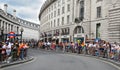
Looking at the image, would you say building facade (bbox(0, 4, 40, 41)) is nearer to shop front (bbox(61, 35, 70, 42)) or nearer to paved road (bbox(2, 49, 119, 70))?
shop front (bbox(61, 35, 70, 42))

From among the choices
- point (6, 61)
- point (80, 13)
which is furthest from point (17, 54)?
point (80, 13)

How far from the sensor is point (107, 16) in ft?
145

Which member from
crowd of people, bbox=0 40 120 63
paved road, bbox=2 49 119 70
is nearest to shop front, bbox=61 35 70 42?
crowd of people, bbox=0 40 120 63

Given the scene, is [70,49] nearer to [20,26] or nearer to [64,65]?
[64,65]

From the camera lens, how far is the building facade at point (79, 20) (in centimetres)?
4561

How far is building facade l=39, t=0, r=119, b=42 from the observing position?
45.6 meters

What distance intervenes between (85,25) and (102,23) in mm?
7137

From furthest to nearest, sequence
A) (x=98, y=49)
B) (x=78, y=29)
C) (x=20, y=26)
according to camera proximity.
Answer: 1. (x=20, y=26)
2. (x=78, y=29)
3. (x=98, y=49)

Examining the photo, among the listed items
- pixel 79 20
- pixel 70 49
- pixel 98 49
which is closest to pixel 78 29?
pixel 79 20

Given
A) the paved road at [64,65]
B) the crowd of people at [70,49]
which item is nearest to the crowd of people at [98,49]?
the crowd of people at [70,49]

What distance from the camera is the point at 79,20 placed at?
5447 centimetres

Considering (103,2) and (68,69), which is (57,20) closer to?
(103,2)

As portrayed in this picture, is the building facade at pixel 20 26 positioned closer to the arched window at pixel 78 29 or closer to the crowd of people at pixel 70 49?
the arched window at pixel 78 29

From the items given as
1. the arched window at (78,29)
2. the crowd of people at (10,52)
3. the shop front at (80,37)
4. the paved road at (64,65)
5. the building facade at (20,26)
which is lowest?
the paved road at (64,65)
